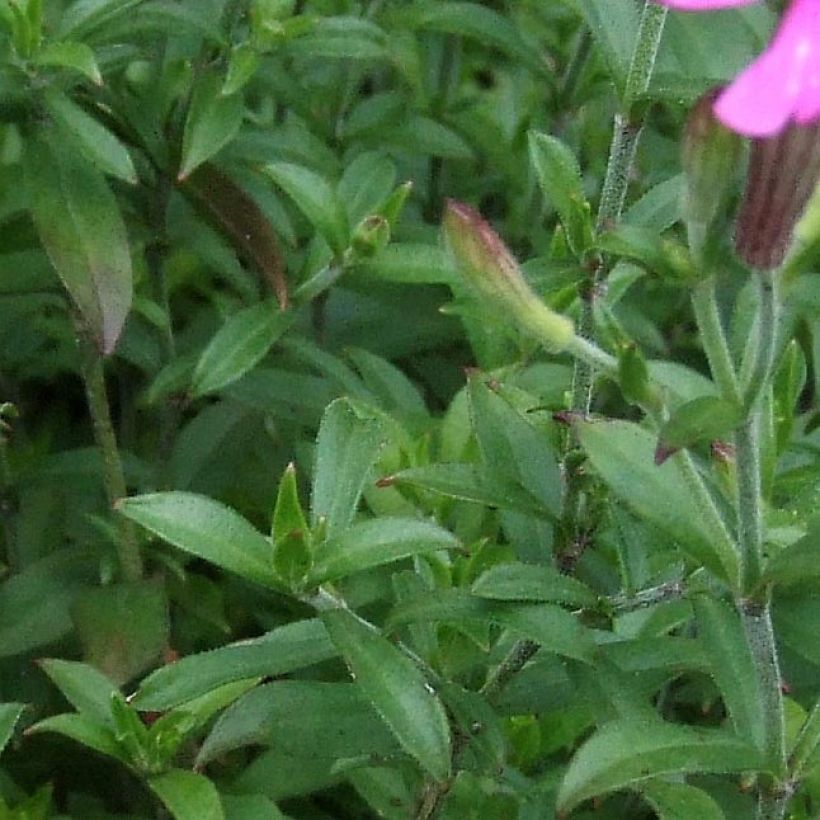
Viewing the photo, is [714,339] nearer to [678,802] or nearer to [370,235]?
[678,802]

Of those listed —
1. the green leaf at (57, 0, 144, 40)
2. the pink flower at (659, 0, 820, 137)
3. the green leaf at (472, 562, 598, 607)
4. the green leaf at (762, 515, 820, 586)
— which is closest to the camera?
the pink flower at (659, 0, 820, 137)

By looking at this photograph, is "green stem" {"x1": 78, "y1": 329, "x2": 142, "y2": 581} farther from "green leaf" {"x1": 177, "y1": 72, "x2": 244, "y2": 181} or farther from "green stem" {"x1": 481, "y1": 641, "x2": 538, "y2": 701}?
"green stem" {"x1": 481, "y1": 641, "x2": 538, "y2": 701}

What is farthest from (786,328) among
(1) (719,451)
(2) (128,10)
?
(2) (128,10)

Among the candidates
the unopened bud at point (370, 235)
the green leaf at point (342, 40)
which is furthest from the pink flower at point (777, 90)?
the green leaf at point (342, 40)

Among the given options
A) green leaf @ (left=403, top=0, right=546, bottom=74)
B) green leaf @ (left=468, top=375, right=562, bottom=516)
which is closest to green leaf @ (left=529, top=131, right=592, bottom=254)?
green leaf @ (left=468, top=375, right=562, bottom=516)

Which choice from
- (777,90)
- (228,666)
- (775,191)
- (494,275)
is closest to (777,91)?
(777,90)

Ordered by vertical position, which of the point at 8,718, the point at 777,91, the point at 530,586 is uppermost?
the point at 777,91
